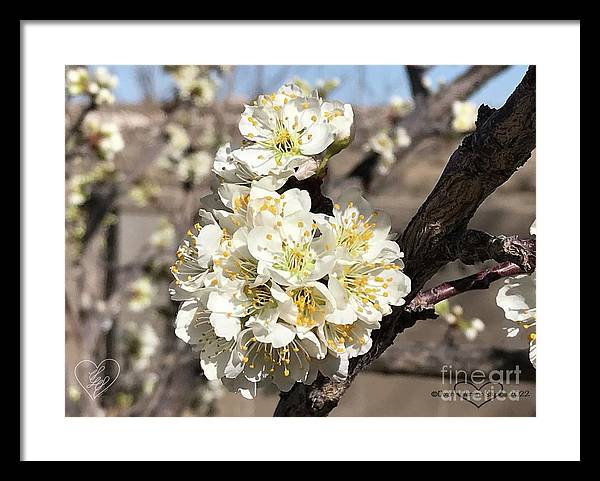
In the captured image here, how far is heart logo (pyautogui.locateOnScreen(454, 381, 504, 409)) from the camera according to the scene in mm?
1411

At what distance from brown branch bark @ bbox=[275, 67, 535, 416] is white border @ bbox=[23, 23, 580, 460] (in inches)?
20.0

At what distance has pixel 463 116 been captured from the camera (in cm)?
188

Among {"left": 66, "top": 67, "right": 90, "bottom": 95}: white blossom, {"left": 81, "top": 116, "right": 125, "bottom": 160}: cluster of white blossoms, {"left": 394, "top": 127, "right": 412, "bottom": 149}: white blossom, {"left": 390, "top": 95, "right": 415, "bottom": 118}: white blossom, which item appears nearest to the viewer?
{"left": 66, "top": 67, "right": 90, "bottom": 95}: white blossom

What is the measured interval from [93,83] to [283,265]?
1.04 metres

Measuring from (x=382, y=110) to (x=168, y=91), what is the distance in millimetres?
619

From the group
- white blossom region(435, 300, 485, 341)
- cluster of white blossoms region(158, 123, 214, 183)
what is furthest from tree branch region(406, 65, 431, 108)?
cluster of white blossoms region(158, 123, 214, 183)

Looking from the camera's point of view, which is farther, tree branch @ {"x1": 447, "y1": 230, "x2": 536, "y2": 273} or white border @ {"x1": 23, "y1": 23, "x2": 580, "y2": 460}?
white border @ {"x1": 23, "y1": 23, "x2": 580, "y2": 460}

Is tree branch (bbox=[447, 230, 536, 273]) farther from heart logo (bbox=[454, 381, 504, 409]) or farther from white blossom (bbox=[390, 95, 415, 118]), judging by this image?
white blossom (bbox=[390, 95, 415, 118])

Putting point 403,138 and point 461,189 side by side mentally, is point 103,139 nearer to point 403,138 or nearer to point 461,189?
point 403,138

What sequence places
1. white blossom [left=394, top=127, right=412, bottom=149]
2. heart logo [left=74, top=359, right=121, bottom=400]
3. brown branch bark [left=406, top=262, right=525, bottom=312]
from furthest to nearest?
white blossom [left=394, top=127, right=412, bottom=149]
heart logo [left=74, top=359, right=121, bottom=400]
brown branch bark [left=406, top=262, right=525, bottom=312]

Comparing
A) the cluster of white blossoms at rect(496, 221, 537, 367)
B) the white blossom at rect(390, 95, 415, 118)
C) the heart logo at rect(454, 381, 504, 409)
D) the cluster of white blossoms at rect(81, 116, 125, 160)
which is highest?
the white blossom at rect(390, 95, 415, 118)
